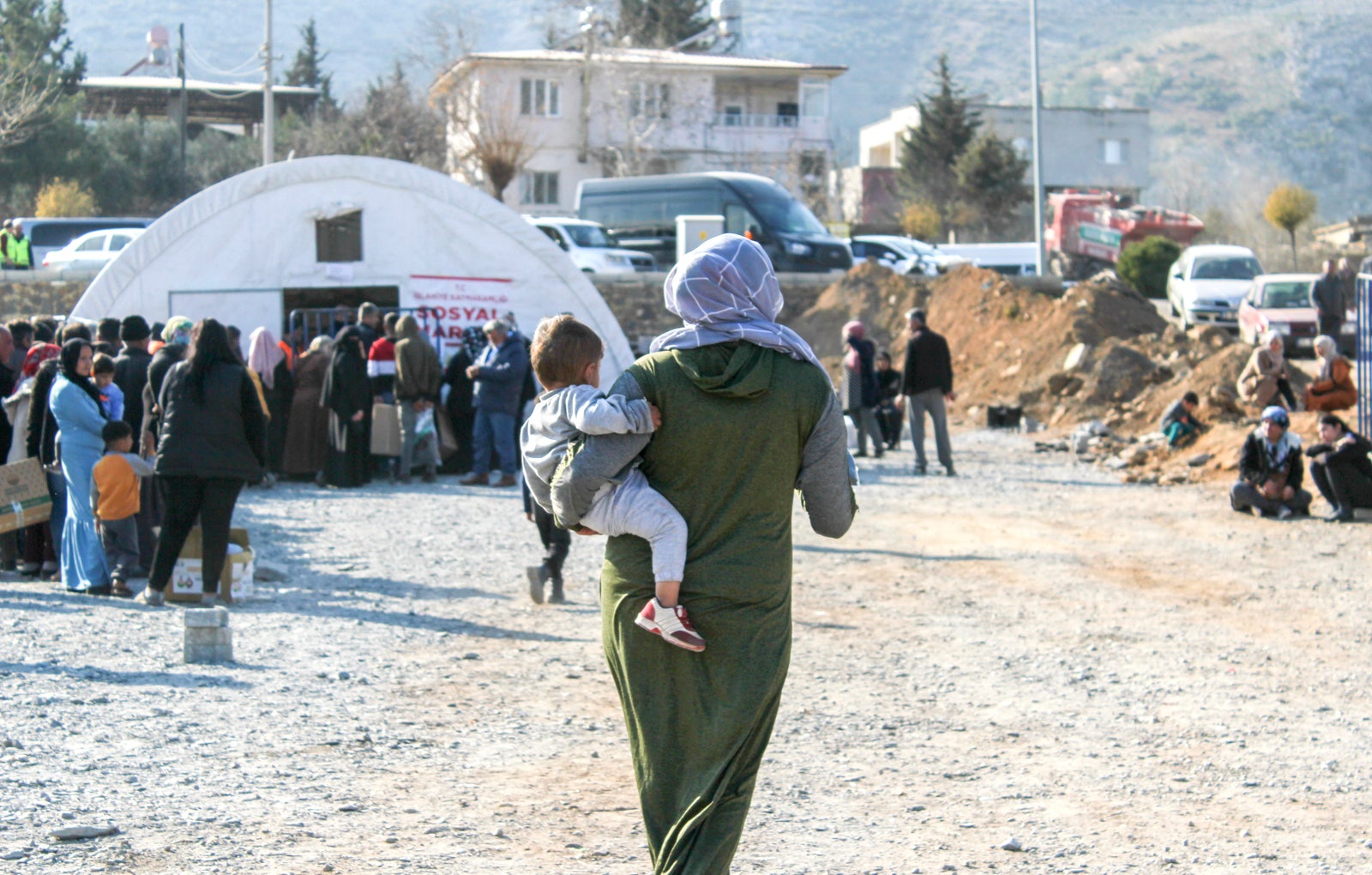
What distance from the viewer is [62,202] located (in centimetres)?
4197

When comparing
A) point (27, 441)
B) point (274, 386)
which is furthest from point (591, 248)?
point (27, 441)

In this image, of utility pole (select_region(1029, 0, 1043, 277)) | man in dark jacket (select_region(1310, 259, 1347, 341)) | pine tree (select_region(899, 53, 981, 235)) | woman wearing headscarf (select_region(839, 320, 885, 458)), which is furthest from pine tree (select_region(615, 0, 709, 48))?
woman wearing headscarf (select_region(839, 320, 885, 458))

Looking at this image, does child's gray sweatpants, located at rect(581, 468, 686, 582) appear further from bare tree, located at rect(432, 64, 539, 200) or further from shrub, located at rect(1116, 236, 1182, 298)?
bare tree, located at rect(432, 64, 539, 200)

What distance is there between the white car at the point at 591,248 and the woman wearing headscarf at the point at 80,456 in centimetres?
1981

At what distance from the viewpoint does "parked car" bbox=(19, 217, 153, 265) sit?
101 feet

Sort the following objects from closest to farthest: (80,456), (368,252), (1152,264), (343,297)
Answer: (80,456), (368,252), (343,297), (1152,264)

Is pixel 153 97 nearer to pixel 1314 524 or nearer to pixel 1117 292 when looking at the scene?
pixel 1117 292

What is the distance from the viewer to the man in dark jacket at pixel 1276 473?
522 inches

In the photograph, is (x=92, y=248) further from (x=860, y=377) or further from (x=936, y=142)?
(x=936, y=142)

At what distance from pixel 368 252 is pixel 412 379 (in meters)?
3.24

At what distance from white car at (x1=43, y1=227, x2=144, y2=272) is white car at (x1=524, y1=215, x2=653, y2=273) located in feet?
25.9

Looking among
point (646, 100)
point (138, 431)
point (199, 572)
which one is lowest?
point (199, 572)

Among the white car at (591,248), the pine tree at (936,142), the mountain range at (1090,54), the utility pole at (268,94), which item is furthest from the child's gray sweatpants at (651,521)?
the mountain range at (1090,54)

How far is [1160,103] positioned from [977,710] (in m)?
144
